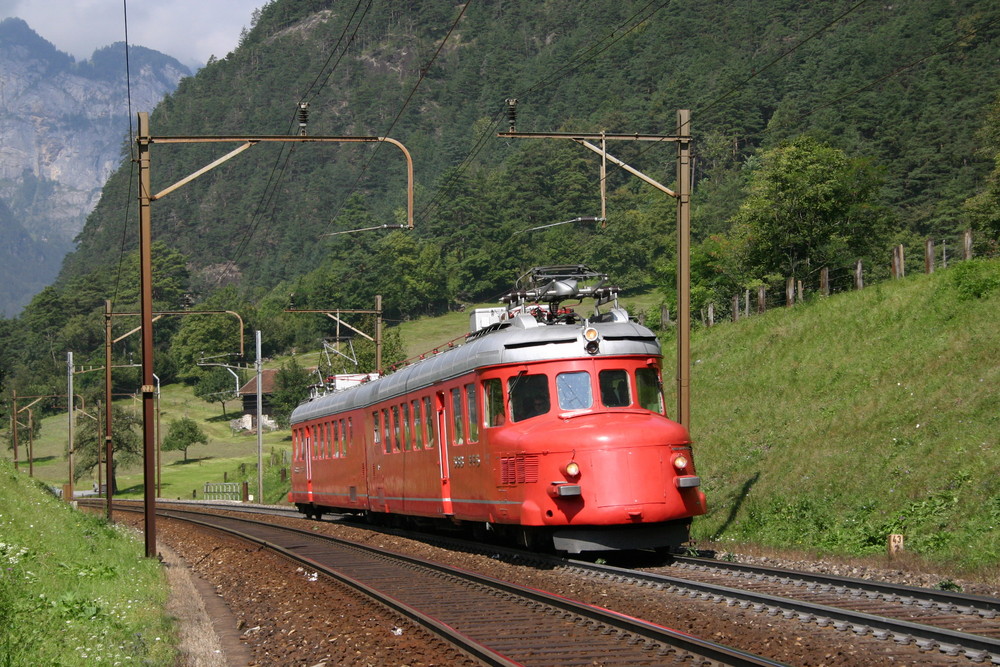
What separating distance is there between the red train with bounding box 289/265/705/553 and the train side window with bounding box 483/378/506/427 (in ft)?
0.08

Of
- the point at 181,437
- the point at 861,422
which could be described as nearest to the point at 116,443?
the point at 181,437

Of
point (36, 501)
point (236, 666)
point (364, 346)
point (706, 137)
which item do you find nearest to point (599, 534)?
point (236, 666)

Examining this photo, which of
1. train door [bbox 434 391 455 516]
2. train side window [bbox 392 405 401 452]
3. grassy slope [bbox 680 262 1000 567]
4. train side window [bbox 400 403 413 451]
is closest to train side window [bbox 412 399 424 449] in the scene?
train side window [bbox 400 403 413 451]

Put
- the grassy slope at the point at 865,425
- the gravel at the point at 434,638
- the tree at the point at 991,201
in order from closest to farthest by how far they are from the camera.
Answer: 1. the gravel at the point at 434,638
2. the grassy slope at the point at 865,425
3. the tree at the point at 991,201

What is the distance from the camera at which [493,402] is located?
1841 centimetres

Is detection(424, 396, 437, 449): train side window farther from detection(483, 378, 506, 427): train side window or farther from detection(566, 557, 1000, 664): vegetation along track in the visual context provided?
detection(566, 557, 1000, 664): vegetation along track

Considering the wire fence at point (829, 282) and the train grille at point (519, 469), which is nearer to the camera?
the train grille at point (519, 469)

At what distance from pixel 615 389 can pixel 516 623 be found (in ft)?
21.2

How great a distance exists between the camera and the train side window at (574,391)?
17.8 meters

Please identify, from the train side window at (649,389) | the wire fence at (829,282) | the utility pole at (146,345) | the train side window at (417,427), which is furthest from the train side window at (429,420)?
the wire fence at (829,282)

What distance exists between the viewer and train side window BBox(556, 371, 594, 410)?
17766 mm

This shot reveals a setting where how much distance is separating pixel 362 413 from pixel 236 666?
17.0 metres

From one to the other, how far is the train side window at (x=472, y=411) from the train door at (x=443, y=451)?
1536 mm

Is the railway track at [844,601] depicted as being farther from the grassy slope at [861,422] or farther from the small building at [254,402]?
the small building at [254,402]
